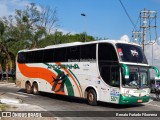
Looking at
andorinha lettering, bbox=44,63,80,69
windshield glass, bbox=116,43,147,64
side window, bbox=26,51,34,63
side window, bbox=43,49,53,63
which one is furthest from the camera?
side window, bbox=26,51,34,63

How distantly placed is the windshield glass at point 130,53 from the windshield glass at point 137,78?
0.51m

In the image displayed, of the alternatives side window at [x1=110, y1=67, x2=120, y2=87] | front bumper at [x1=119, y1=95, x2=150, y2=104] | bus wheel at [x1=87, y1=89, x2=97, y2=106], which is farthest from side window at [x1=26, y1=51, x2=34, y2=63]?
front bumper at [x1=119, y1=95, x2=150, y2=104]

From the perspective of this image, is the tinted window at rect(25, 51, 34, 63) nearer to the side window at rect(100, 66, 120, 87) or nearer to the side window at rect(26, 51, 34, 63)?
the side window at rect(26, 51, 34, 63)

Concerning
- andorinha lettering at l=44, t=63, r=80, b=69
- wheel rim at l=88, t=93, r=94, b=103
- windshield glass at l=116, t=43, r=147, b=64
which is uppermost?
windshield glass at l=116, t=43, r=147, b=64

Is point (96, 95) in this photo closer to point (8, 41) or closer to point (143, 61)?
point (143, 61)

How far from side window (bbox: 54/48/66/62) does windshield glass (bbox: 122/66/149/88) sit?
19.2ft

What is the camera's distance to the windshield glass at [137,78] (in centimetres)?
1836

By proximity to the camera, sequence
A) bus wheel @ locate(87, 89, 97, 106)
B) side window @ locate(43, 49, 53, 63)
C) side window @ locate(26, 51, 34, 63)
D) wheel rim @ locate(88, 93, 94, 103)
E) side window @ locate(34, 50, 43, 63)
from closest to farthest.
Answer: bus wheel @ locate(87, 89, 97, 106)
wheel rim @ locate(88, 93, 94, 103)
side window @ locate(43, 49, 53, 63)
side window @ locate(34, 50, 43, 63)
side window @ locate(26, 51, 34, 63)

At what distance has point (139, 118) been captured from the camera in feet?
49.2

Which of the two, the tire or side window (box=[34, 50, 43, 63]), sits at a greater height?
side window (box=[34, 50, 43, 63])

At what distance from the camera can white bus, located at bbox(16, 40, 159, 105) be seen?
1848 centimetres

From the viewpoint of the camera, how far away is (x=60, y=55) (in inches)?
928

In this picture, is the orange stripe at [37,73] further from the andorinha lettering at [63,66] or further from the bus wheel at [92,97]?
the bus wheel at [92,97]

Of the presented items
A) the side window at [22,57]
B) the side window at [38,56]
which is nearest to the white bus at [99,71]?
the side window at [38,56]
